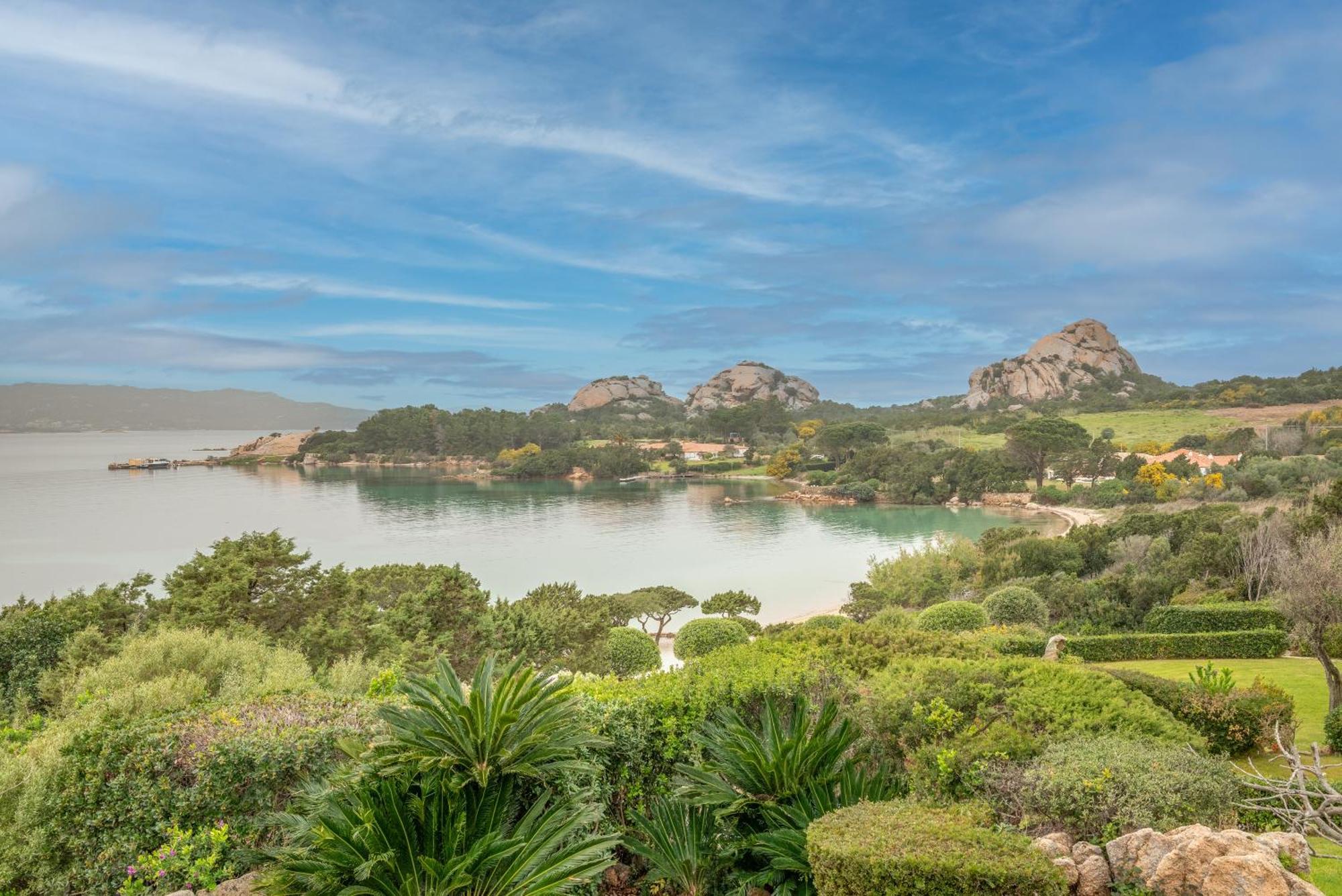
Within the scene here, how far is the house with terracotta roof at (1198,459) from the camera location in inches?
1940

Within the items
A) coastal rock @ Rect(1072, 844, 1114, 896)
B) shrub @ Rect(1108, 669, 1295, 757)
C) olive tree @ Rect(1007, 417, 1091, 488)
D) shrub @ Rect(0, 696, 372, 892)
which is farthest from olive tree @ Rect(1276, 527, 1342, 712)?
olive tree @ Rect(1007, 417, 1091, 488)

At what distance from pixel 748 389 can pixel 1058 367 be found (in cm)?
5479

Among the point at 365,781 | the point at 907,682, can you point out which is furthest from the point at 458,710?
the point at 907,682

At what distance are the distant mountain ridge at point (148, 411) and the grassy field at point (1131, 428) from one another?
71.6 meters

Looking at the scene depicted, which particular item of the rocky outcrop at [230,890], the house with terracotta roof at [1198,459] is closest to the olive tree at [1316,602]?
the rocky outcrop at [230,890]

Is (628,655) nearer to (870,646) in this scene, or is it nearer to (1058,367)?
(870,646)

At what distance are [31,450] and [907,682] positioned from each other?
106 metres

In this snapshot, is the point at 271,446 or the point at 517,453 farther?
the point at 271,446

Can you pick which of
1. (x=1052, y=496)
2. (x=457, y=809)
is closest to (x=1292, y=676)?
(x=457, y=809)

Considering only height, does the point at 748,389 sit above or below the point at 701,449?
above

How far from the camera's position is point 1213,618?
1491 cm

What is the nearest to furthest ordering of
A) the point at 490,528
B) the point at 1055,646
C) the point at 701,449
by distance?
the point at 1055,646
the point at 490,528
the point at 701,449

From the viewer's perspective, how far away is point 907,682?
545 cm

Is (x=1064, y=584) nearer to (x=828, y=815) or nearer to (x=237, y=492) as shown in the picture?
(x=828, y=815)
